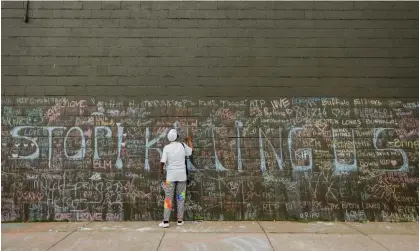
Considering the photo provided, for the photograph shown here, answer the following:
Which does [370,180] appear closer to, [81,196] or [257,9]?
[257,9]

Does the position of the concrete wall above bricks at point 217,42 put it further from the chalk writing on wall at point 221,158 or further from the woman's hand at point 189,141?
the woman's hand at point 189,141

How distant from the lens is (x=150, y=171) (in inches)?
258

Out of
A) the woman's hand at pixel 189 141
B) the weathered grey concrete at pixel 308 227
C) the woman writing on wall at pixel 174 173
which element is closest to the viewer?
the weathered grey concrete at pixel 308 227

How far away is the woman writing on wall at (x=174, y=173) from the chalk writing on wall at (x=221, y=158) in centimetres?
36

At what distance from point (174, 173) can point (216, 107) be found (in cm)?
146

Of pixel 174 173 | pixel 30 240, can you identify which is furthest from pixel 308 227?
pixel 30 240

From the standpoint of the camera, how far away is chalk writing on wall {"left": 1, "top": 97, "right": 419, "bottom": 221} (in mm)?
6508

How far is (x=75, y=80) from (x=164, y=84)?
65.3 inches

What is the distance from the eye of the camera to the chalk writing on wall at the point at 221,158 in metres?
6.51

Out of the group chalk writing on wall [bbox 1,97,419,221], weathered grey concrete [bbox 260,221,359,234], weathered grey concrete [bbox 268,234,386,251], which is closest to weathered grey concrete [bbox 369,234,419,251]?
weathered grey concrete [bbox 268,234,386,251]

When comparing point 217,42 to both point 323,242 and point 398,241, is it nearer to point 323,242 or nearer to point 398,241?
point 323,242

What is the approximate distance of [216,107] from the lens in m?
6.70

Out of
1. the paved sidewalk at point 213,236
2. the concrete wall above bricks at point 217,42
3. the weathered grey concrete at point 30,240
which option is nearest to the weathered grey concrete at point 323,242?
the paved sidewalk at point 213,236

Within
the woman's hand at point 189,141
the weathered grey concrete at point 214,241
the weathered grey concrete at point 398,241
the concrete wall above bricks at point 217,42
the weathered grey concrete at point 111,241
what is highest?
the concrete wall above bricks at point 217,42
